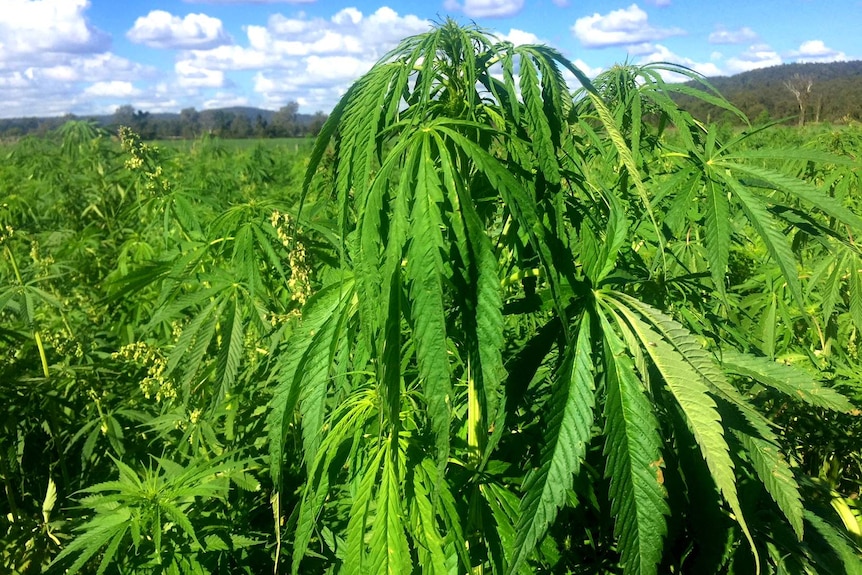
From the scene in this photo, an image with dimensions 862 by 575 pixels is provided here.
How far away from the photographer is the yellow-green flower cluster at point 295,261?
1848 millimetres

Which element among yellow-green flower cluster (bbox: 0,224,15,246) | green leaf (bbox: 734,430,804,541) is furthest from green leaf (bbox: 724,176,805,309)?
yellow-green flower cluster (bbox: 0,224,15,246)

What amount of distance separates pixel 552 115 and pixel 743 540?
1061mm

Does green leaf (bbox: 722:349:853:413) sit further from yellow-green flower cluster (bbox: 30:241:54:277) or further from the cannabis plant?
yellow-green flower cluster (bbox: 30:241:54:277)

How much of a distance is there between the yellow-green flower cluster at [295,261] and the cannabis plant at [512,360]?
0.59m

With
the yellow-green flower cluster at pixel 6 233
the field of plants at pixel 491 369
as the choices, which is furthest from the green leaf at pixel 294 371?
the yellow-green flower cluster at pixel 6 233

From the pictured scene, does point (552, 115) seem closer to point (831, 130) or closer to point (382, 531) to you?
point (382, 531)

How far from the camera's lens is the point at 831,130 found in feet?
13.5

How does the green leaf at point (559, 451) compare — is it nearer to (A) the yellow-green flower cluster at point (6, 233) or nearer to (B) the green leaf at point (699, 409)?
(B) the green leaf at point (699, 409)

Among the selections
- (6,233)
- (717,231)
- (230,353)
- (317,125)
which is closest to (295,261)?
(230,353)

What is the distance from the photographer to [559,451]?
901mm

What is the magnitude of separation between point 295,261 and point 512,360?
1.02 m

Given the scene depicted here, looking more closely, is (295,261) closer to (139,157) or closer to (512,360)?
(512,360)

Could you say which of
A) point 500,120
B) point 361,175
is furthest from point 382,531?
point 500,120

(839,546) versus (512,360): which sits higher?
(512,360)
